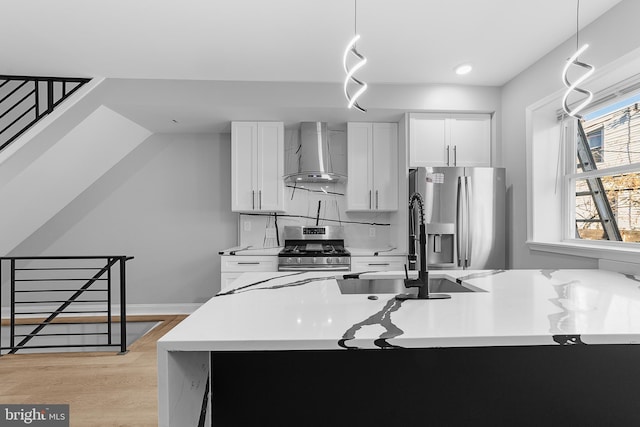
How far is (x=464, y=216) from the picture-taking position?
10.8 ft

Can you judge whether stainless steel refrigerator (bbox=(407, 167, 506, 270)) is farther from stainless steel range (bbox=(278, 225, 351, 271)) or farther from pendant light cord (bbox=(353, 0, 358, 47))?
pendant light cord (bbox=(353, 0, 358, 47))

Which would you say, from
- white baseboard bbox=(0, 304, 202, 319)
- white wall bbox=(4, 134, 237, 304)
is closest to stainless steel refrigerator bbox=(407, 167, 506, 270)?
white wall bbox=(4, 134, 237, 304)

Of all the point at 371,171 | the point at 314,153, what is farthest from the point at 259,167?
the point at 371,171

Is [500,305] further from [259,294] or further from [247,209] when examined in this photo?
[247,209]

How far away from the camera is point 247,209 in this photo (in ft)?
12.8

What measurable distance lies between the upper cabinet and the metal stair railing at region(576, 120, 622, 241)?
0.83m

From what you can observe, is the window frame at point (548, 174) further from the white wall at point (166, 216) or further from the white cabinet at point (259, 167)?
the white wall at point (166, 216)

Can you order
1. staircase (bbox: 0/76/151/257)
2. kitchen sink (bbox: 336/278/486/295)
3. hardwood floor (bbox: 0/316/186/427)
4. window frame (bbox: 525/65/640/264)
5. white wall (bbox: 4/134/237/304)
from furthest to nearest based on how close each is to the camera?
white wall (bbox: 4/134/237/304)
staircase (bbox: 0/76/151/257)
window frame (bbox: 525/65/640/264)
hardwood floor (bbox: 0/316/186/427)
kitchen sink (bbox: 336/278/486/295)

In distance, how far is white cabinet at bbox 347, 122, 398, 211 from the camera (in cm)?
→ 392

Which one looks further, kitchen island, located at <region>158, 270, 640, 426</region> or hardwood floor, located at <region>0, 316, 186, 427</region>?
hardwood floor, located at <region>0, 316, 186, 427</region>

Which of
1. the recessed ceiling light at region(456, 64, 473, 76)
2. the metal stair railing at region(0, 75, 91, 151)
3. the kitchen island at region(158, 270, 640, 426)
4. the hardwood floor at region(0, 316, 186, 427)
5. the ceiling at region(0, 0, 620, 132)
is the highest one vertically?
the ceiling at region(0, 0, 620, 132)

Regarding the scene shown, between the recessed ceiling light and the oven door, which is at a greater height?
the recessed ceiling light

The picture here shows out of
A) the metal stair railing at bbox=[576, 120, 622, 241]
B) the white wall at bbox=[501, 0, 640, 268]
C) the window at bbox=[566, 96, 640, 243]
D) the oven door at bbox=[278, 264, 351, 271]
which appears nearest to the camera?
the white wall at bbox=[501, 0, 640, 268]

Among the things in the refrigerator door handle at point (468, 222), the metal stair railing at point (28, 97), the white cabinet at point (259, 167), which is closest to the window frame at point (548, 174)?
the refrigerator door handle at point (468, 222)
